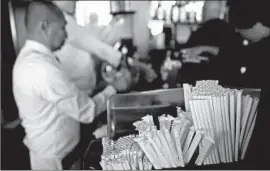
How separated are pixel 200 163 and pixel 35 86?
0.94m

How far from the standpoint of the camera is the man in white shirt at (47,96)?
156 cm

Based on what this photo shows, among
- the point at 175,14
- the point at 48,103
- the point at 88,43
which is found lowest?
the point at 48,103

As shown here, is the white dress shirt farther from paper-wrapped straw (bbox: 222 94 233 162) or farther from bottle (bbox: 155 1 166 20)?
bottle (bbox: 155 1 166 20)

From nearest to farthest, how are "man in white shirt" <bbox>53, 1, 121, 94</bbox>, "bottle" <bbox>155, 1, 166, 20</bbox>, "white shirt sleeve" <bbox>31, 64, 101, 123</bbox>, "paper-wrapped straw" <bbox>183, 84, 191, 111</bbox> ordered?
"paper-wrapped straw" <bbox>183, 84, 191, 111</bbox> < "white shirt sleeve" <bbox>31, 64, 101, 123</bbox> < "man in white shirt" <bbox>53, 1, 121, 94</bbox> < "bottle" <bbox>155, 1, 166, 20</bbox>

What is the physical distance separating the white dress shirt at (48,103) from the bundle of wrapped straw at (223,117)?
0.74 m

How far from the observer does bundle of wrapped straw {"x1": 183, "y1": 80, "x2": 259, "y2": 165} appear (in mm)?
929

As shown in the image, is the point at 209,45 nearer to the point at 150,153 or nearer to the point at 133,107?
the point at 133,107

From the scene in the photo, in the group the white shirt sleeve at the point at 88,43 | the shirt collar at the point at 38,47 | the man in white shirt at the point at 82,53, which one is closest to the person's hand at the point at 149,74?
the man in white shirt at the point at 82,53

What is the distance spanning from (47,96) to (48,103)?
3.5 inches

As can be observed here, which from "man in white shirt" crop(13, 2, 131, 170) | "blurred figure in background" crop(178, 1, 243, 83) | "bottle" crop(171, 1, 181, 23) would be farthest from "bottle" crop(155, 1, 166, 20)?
"man in white shirt" crop(13, 2, 131, 170)

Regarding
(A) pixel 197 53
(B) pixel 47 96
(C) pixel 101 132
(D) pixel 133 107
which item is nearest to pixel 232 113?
(D) pixel 133 107

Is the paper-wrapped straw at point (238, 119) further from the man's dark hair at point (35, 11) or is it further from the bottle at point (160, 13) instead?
the bottle at point (160, 13)

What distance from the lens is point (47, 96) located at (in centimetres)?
156

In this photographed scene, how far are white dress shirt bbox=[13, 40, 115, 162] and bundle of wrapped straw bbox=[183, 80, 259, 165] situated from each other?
2.43ft
